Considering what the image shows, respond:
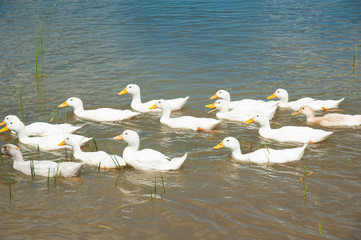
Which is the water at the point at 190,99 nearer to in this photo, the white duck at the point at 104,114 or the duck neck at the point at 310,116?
the white duck at the point at 104,114

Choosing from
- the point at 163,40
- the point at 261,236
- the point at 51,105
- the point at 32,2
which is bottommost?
the point at 261,236

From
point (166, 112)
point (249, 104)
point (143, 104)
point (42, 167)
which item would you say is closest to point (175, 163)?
point (42, 167)

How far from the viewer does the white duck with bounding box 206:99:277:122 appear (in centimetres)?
958

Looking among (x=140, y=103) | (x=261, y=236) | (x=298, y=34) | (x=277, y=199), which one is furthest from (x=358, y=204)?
(x=298, y=34)

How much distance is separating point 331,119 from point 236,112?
6.00ft

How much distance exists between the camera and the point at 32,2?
23.8m

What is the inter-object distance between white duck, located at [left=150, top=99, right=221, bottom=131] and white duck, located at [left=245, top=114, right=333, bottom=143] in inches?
33.0

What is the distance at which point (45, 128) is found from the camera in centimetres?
905

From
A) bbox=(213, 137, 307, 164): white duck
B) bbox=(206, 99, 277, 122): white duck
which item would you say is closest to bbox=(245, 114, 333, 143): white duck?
bbox=(206, 99, 277, 122): white duck

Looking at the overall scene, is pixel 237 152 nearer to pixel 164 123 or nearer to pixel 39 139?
pixel 164 123

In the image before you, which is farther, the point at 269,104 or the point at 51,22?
the point at 51,22

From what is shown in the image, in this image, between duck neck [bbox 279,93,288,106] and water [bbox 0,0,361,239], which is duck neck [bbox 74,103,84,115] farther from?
duck neck [bbox 279,93,288,106]

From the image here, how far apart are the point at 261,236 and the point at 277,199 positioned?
3.14 feet

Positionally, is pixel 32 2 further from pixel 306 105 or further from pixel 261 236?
pixel 261 236
